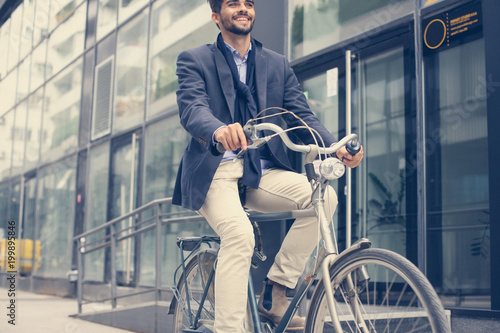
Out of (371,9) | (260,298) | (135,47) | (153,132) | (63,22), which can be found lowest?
(260,298)

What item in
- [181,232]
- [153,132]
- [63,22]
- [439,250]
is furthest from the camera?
[63,22]

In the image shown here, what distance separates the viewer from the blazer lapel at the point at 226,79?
271cm

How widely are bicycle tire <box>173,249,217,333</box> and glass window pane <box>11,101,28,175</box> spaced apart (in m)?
13.6

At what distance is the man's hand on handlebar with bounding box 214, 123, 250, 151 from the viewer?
2.20m

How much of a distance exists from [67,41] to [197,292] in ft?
38.6

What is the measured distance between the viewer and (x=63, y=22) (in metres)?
14.0

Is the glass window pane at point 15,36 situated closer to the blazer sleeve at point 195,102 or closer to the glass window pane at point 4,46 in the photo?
the glass window pane at point 4,46

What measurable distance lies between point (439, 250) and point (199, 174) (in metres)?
3.06

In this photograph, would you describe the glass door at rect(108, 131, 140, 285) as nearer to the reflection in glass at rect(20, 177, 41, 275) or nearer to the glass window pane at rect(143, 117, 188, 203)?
the glass window pane at rect(143, 117, 188, 203)

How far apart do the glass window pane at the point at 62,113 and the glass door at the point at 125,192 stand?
7.54ft

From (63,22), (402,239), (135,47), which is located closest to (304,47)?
(402,239)

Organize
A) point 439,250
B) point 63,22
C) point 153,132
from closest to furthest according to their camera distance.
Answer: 1. point 439,250
2. point 153,132
3. point 63,22

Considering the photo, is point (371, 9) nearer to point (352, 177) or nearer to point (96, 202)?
point (352, 177)

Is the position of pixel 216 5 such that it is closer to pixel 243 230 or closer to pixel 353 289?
pixel 243 230
